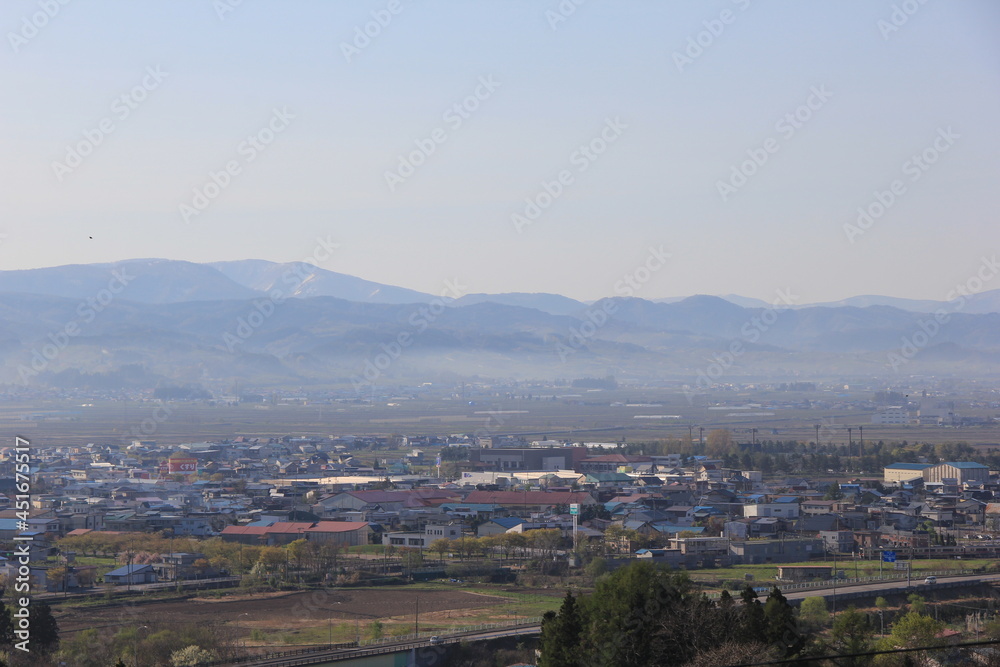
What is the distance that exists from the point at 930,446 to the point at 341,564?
67.7 ft

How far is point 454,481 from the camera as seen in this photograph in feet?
86.2

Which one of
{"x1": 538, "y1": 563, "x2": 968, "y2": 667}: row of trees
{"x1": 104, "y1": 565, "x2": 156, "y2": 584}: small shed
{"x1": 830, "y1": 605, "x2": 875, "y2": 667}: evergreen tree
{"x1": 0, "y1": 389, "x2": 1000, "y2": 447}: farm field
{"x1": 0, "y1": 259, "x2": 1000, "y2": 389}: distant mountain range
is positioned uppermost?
{"x1": 0, "y1": 259, "x2": 1000, "y2": 389}: distant mountain range

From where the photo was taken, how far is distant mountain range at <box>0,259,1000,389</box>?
9594cm

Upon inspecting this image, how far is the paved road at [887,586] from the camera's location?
1234 centimetres

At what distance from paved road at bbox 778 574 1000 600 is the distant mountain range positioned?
73.9 meters

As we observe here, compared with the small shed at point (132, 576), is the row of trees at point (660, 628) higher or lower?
higher

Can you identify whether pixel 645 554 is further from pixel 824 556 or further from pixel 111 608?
pixel 111 608

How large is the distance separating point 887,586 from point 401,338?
9707 cm

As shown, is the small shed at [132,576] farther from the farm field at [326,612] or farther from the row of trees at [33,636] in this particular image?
the row of trees at [33,636]

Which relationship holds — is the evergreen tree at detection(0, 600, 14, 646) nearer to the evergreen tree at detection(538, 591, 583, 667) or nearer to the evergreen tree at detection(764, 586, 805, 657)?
the evergreen tree at detection(538, 591, 583, 667)

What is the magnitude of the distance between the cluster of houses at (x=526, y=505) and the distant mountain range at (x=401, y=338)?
57.1 metres

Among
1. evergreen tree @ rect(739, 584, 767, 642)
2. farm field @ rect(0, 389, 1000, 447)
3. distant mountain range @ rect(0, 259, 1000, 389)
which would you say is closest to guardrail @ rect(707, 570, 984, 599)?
evergreen tree @ rect(739, 584, 767, 642)

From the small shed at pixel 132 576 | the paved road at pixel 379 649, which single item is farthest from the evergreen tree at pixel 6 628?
the small shed at pixel 132 576

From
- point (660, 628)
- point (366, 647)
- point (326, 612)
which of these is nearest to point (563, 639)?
point (660, 628)
